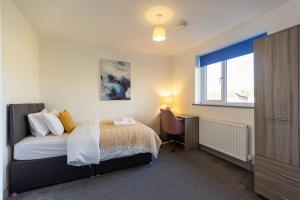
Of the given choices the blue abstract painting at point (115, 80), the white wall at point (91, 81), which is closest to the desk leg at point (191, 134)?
the white wall at point (91, 81)

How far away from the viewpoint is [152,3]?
6.93ft

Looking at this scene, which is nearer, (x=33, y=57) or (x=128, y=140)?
(x=128, y=140)

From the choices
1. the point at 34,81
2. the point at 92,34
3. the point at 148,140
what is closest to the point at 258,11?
the point at 148,140

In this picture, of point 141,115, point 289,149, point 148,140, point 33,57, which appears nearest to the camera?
point 289,149

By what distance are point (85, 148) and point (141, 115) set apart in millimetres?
2215

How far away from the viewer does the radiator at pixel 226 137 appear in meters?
2.65

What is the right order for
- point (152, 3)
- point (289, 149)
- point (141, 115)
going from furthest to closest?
point (141, 115), point (152, 3), point (289, 149)

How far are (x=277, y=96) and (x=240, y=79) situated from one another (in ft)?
4.24

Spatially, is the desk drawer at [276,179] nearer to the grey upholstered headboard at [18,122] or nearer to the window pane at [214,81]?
the window pane at [214,81]

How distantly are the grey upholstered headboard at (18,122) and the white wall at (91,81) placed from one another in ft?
3.54

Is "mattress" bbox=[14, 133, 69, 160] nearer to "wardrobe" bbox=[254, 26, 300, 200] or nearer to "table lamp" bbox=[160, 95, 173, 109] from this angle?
"wardrobe" bbox=[254, 26, 300, 200]

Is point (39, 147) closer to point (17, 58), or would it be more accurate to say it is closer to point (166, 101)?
point (17, 58)

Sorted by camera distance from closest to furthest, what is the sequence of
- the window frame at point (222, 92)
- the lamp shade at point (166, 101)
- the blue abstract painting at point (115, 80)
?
the window frame at point (222, 92) < the blue abstract painting at point (115, 80) < the lamp shade at point (166, 101)

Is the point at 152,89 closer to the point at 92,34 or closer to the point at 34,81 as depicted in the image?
the point at 92,34
